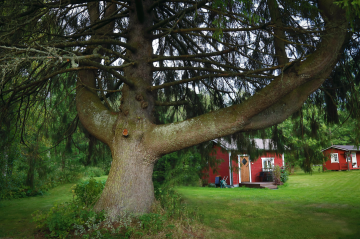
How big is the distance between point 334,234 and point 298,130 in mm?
2473

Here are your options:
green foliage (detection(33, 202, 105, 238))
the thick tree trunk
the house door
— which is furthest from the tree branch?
the house door

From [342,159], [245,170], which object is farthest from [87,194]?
[342,159]

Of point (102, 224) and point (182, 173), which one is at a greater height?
point (182, 173)

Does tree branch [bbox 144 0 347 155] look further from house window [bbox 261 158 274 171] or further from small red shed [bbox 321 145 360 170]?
small red shed [bbox 321 145 360 170]

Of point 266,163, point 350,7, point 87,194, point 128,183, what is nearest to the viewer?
point 350,7

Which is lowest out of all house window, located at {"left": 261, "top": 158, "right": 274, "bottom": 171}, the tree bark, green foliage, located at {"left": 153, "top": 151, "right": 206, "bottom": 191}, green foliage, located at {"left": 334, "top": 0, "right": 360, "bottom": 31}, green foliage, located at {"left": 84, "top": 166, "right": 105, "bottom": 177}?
green foliage, located at {"left": 84, "top": 166, "right": 105, "bottom": 177}

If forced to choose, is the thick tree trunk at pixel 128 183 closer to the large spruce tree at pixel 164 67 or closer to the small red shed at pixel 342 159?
the large spruce tree at pixel 164 67

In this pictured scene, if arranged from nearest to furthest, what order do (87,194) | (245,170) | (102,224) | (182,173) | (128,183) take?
(102,224), (128,183), (87,194), (182,173), (245,170)

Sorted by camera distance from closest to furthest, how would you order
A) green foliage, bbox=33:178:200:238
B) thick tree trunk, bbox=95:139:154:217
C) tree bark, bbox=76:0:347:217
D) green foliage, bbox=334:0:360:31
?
green foliage, bbox=334:0:360:31 < green foliage, bbox=33:178:200:238 < tree bark, bbox=76:0:347:217 < thick tree trunk, bbox=95:139:154:217

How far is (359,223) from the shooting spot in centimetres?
588

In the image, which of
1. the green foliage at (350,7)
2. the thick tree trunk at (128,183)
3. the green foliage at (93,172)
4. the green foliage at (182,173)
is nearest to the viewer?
the green foliage at (350,7)

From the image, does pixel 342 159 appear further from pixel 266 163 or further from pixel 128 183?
pixel 128 183

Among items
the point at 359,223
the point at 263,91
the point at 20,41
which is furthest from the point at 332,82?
the point at 20,41

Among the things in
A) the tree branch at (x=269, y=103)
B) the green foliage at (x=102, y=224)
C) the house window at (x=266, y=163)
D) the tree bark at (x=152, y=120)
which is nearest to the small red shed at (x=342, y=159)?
the house window at (x=266, y=163)
